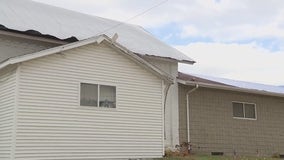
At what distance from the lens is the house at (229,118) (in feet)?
66.6

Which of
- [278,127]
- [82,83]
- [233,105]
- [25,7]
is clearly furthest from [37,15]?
[278,127]

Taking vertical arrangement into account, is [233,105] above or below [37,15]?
below

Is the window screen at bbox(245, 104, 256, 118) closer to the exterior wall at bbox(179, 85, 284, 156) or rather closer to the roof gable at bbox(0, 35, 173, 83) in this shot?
the exterior wall at bbox(179, 85, 284, 156)

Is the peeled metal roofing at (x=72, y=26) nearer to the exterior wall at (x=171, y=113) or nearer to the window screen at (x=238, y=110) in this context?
the exterior wall at (x=171, y=113)

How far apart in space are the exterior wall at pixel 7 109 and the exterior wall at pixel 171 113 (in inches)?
262

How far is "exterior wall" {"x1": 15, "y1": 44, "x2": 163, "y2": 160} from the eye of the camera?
1394cm

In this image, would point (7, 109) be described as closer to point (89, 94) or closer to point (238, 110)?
point (89, 94)

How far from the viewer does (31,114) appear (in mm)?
13852

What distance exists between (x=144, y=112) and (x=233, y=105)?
7.30 m

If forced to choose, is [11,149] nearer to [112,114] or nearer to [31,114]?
[31,114]

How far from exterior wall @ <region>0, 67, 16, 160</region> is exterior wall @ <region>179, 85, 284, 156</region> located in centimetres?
805

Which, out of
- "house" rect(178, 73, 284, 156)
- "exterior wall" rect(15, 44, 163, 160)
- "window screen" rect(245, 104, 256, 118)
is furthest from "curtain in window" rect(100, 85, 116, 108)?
"window screen" rect(245, 104, 256, 118)

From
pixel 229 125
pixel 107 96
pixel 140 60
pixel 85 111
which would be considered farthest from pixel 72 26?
pixel 229 125

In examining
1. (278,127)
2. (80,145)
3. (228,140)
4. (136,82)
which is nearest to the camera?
(80,145)
